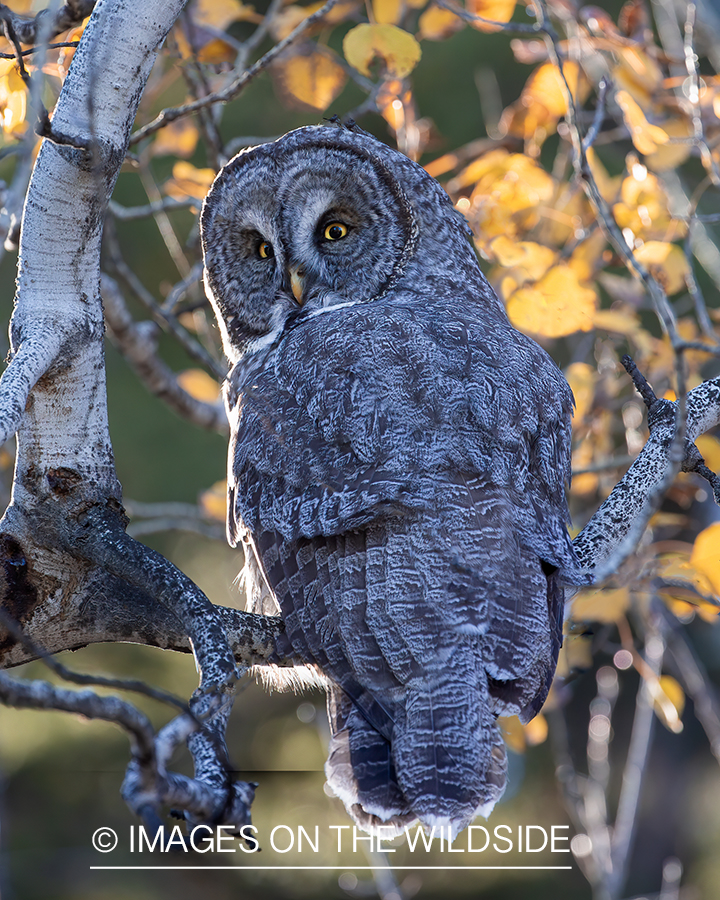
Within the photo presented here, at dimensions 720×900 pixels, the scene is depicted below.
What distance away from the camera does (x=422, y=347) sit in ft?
9.18

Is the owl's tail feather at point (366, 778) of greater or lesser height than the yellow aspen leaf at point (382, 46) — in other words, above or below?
below

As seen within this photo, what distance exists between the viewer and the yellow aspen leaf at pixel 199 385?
4773 mm

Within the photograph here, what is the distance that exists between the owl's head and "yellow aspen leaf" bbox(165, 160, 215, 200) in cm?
34

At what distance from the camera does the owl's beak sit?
3510 mm

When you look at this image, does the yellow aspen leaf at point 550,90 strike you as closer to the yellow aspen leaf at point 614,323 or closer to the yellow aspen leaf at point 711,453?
the yellow aspen leaf at point 614,323

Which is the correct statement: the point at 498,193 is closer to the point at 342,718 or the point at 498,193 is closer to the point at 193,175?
the point at 193,175

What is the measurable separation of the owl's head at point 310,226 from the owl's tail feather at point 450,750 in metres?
1.74

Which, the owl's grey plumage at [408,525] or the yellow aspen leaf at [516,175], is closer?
the owl's grey plumage at [408,525]

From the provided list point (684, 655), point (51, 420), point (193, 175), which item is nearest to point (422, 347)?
point (51, 420)

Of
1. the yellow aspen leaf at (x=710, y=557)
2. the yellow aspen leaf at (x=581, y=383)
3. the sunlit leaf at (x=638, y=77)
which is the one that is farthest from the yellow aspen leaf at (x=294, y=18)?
the yellow aspen leaf at (x=710, y=557)

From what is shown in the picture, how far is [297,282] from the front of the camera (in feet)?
11.6

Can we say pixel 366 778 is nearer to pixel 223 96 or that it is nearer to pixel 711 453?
pixel 223 96

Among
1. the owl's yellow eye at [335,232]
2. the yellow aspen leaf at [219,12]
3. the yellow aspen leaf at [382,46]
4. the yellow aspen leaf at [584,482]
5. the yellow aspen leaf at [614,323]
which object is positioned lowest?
the yellow aspen leaf at [584,482]

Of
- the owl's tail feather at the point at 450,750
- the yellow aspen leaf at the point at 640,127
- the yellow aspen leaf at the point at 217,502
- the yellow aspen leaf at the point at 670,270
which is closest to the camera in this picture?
the owl's tail feather at the point at 450,750
